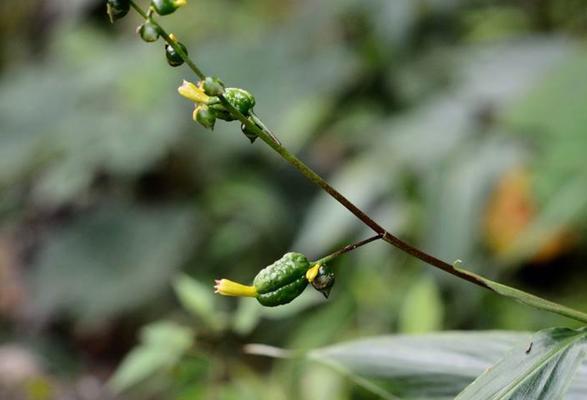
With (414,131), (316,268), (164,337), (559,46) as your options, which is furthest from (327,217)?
(316,268)

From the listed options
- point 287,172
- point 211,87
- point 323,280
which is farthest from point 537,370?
point 287,172

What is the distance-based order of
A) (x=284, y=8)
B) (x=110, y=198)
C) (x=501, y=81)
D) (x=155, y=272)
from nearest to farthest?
(x=501, y=81), (x=155, y=272), (x=110, y=198), (x=284, y=8)

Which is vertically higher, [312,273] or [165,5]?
[165,5]

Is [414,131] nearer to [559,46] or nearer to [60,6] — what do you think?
[559,46]

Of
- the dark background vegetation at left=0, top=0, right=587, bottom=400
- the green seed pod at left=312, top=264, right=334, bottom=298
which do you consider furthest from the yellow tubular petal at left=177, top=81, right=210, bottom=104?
the dark background vegetation at left=0, top=0, right=587, bottom=400

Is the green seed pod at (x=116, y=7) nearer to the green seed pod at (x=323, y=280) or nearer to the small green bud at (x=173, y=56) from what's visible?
the small green bud at (x=173, y=56)

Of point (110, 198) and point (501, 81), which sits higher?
point (110, 198)

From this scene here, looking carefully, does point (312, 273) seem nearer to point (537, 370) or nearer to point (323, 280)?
point (323, 280)
